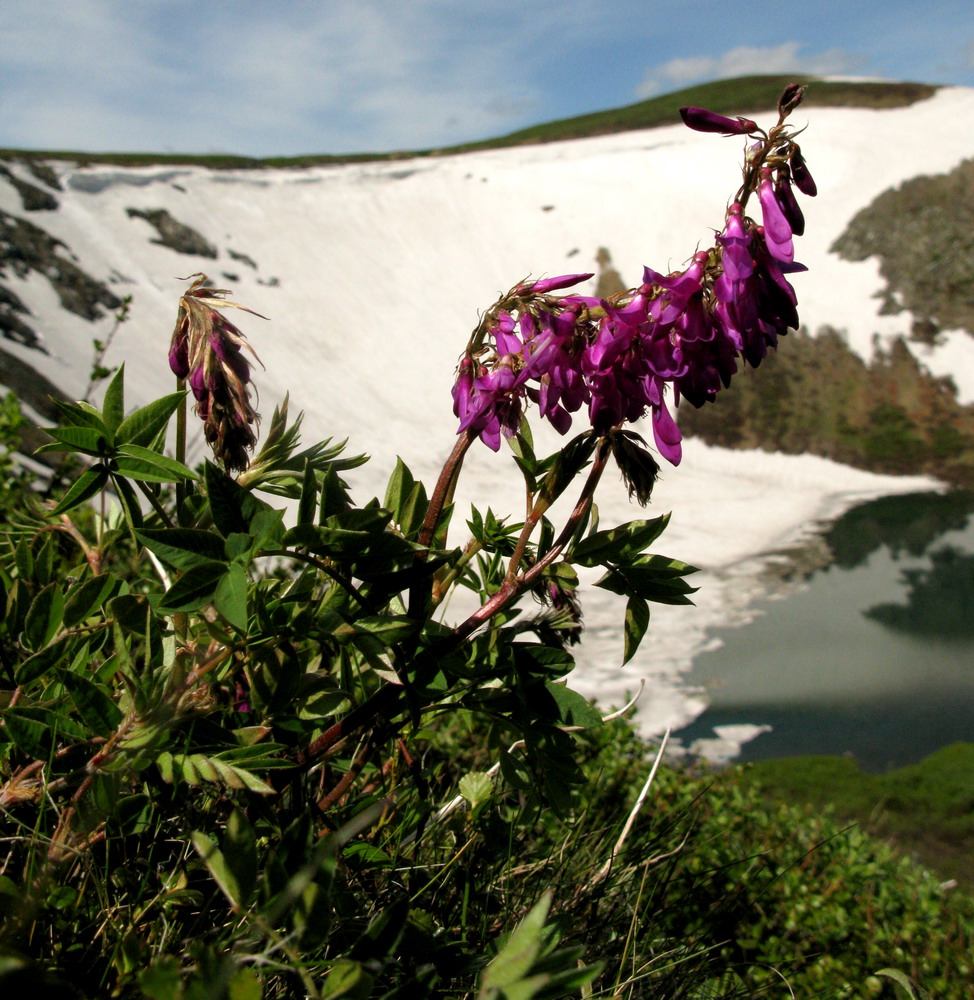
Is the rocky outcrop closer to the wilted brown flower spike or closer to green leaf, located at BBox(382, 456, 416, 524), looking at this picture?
the wilted brown flower spike

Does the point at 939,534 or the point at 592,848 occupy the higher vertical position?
the point at 592,848

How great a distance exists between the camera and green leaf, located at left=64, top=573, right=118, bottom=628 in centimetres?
136

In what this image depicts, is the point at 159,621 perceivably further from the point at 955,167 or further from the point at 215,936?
the point at 955,167

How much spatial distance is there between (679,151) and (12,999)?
36702 mm

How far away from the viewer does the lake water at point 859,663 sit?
30.7 feet

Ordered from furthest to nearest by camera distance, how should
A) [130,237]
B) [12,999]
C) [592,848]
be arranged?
[130,237] → [592,848] → [12,999]

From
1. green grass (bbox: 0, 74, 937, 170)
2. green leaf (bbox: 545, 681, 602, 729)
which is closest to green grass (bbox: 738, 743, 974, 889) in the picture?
green leaf (bbox: 545, 681, 602, 729)

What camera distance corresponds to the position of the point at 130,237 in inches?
853

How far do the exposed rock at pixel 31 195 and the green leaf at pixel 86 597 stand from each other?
23.2 metres

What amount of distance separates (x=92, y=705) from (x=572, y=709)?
2.50 ft

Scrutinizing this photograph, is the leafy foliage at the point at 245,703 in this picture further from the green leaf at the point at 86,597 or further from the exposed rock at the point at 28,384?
the exposed rock at the point at 28,384

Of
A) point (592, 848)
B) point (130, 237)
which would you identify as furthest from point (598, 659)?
point (130, 237)

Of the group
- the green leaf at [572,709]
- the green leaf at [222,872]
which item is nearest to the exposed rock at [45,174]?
the green leaf at [572,709]

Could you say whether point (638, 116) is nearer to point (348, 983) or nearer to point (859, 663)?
point (859, 663)
